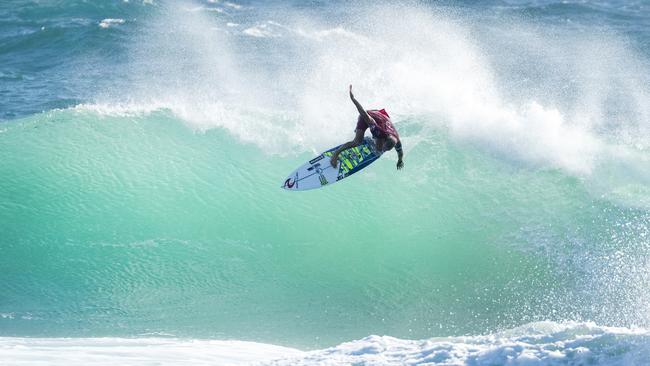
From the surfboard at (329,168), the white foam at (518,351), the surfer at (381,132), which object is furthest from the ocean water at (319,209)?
the surfer at (381,132)

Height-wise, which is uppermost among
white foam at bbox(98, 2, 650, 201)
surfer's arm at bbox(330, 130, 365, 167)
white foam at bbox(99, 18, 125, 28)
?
surfer's arm at bbox(330, 130, 365, 167)

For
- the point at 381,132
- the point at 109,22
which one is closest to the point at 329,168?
the point at 381,132

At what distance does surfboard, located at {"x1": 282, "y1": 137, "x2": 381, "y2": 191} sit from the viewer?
11.9m

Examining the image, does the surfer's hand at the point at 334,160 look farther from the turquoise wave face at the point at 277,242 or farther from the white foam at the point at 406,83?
the white foam at the point at 406,83

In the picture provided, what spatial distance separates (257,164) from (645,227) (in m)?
8.23

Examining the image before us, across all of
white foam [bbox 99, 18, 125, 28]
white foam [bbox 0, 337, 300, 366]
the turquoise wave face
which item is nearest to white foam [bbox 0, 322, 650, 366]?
white foam [bbox 0, 337, 300, 366]

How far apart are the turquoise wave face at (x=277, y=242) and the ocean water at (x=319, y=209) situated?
43 millimetres

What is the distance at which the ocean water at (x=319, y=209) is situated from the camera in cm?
1062

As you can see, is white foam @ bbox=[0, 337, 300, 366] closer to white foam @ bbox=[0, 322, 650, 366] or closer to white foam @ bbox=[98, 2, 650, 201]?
white foam @ bbox=[0, 322, 650, 366]

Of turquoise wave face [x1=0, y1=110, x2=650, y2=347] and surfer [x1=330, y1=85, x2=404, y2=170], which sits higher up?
surfer [x1=330, y1=85, x2=404, y2=170]

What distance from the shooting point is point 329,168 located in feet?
39.2

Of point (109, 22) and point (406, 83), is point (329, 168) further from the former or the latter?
point (109, 22)

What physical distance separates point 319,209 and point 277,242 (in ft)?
4.83

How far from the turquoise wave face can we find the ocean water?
0.04m
